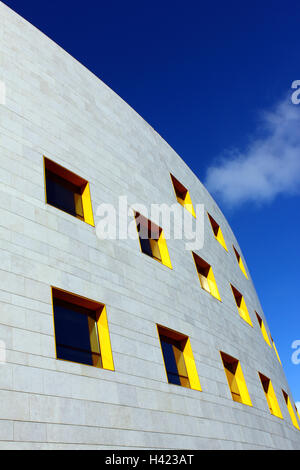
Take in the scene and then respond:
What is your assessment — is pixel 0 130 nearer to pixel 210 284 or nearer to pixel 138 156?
A: pixel 138 156

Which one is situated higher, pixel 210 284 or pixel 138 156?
pixel 138 156

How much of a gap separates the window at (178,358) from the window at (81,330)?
7.07 feet

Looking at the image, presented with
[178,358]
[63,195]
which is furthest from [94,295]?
[178,358]

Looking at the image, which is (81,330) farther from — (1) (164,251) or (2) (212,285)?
(2) (212,285)

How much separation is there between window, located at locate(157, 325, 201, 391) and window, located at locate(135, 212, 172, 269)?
2543mm

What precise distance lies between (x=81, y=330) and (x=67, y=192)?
13.3ft

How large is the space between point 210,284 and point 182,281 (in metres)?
3.47

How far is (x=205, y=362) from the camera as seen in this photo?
12.1 meters

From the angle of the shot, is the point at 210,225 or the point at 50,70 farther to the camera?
the point at 210,225

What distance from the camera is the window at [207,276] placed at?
16.1 metres

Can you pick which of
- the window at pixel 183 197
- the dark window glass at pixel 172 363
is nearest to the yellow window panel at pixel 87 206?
the dark window glass at pixel 172 363

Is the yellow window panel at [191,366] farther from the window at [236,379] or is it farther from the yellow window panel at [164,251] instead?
the yellow window panel at [164,251]
